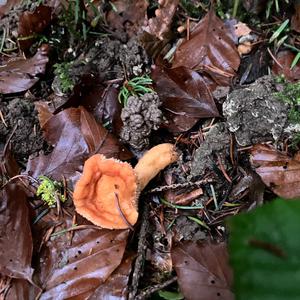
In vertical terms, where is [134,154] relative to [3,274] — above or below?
above

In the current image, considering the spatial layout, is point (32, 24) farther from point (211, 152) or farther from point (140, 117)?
point (211, 152)

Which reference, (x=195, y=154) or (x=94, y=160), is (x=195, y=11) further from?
(x=94, y=160)

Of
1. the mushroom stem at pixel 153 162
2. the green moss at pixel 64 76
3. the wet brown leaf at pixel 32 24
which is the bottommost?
the mushroom stem at pixel 153 162

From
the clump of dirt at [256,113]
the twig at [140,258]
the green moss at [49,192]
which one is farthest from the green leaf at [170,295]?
the clump of dirt at [256,113]

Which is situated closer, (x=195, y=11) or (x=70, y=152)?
(x=70, y=152)

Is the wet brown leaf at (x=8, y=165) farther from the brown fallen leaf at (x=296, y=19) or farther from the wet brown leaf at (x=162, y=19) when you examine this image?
the brown fallen leaf at (x=296, y=19)

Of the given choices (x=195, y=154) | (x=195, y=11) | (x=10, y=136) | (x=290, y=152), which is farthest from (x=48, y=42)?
(x=290, y=152)
